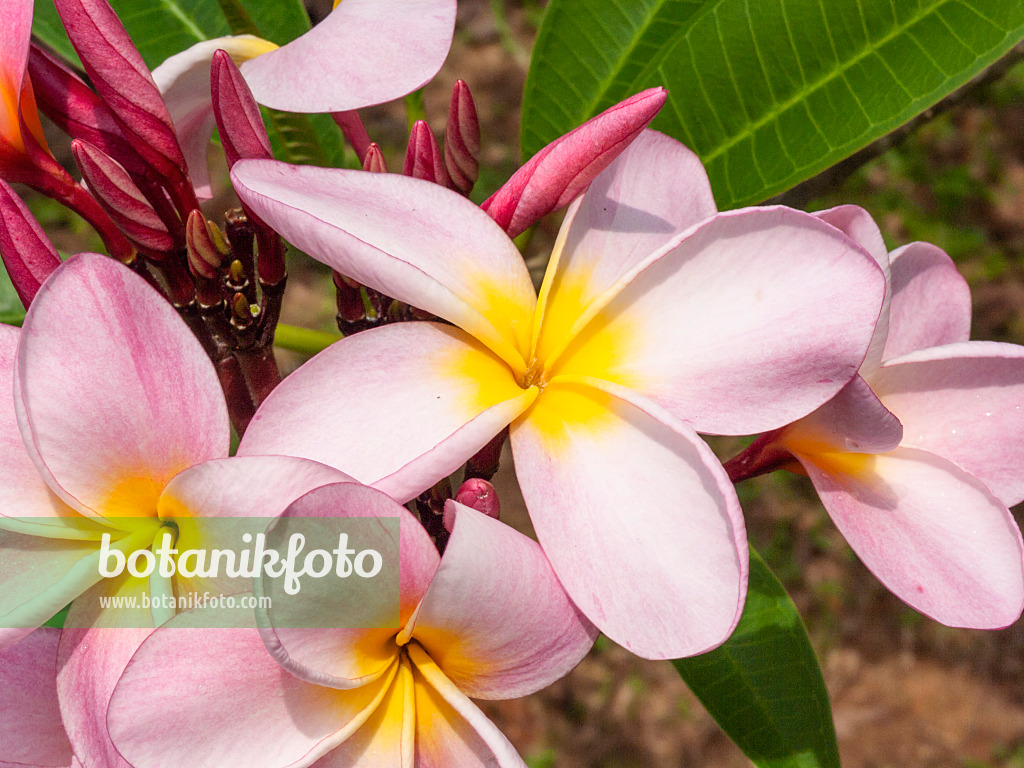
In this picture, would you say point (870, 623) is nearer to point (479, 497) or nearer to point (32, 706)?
point (479, 497)

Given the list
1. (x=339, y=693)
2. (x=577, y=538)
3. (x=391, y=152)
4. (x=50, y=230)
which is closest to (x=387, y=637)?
(x=339, y=693)

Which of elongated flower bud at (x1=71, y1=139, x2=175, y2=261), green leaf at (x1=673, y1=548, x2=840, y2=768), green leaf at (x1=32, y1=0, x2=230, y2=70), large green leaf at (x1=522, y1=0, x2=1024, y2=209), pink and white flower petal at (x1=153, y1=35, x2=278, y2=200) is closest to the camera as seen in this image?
elongated flower bud at (x1=71, y1=139, x2=175, y2=261)

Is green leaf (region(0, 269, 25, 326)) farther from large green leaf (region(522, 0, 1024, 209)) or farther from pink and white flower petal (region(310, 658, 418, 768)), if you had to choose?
pink and white flower petal (region(310, 658, 418, 768))

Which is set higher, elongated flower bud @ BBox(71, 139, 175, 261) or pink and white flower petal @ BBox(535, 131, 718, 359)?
elongated flower bud @ BBox(71, 139, 175, 261)

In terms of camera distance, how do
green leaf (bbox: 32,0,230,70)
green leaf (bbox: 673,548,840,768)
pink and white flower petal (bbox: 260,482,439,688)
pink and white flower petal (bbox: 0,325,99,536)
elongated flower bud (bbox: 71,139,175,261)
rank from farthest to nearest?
green leaf (bbox: 32,0,230,70) < green leaf (bbox: 673,548,840,768) < elongated flower bud (bbox: 71,139,175,261) < pink and white flower petal (bbox: 0,325,99,536) < pink and white flower petal (bbox: 260,482,439,688)

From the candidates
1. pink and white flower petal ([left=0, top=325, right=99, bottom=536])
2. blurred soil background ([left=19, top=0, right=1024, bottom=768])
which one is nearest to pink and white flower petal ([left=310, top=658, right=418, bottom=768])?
pink and white flower petal ([left=0, top=325, right=99, bottom=536])

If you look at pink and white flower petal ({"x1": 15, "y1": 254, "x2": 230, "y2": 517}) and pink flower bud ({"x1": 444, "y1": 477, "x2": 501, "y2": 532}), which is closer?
pink and white flower petal ({"x1": 15, "y1": 254, "x2": 230, "y2": 517})

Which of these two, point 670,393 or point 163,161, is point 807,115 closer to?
point 670,393
